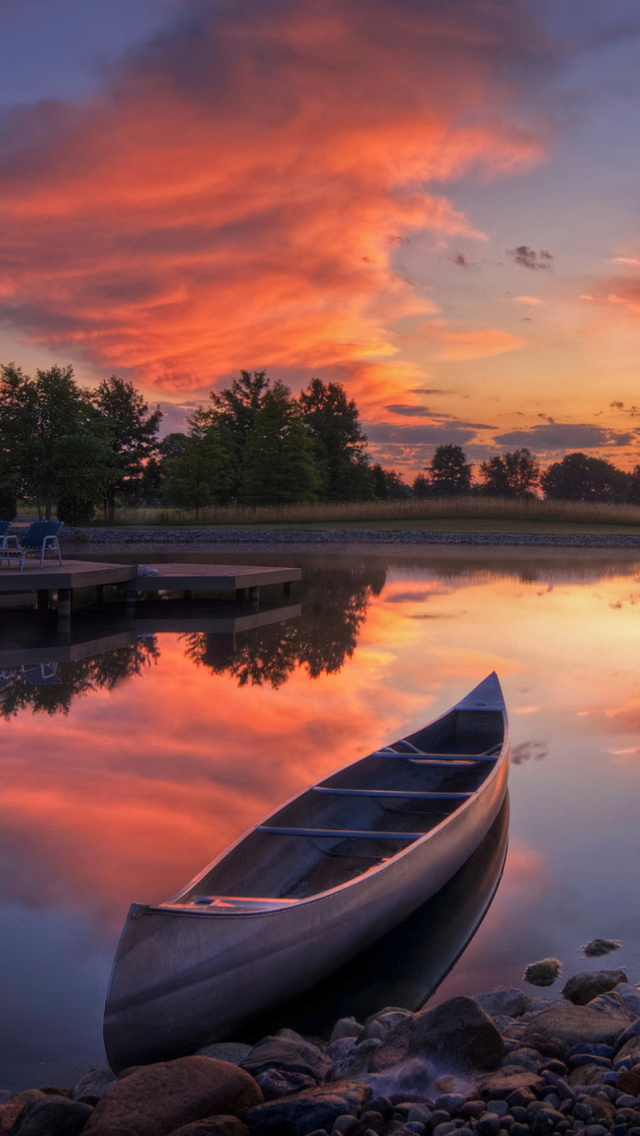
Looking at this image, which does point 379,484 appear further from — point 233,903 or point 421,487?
point 233,903

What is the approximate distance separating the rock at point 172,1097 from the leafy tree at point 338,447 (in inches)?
2237

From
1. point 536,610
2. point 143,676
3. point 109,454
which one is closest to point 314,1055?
A: point 143,676

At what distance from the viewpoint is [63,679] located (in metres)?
8.58

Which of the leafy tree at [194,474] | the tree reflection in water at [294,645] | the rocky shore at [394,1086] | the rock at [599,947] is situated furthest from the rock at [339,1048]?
the leafy tree at [194,474]

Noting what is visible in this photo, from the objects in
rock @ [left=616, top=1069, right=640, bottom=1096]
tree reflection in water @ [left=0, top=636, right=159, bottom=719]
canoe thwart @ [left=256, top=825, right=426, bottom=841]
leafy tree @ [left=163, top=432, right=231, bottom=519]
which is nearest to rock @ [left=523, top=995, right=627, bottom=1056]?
rock @ [left=616, top=1069, right=640, bottom=1096]

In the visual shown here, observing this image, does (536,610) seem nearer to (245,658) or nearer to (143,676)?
(245,658)

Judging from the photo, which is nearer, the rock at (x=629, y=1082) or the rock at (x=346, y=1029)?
the rock at (x=629, y=1082)

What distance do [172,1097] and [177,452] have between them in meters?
83.8

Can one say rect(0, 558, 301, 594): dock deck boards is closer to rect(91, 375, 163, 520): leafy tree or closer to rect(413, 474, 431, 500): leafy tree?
rect(91, 375, 163, 520): leafy tree

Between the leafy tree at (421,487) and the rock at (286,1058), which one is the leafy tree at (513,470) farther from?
the rock at (286,1058)

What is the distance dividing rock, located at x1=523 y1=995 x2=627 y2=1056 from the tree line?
114ft

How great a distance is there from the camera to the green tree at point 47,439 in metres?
35.5

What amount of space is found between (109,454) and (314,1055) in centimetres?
3617

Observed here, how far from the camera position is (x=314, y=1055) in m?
2.76
